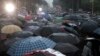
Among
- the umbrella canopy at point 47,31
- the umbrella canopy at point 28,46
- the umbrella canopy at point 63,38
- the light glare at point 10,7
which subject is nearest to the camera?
the umbrella canopy at point 28,46

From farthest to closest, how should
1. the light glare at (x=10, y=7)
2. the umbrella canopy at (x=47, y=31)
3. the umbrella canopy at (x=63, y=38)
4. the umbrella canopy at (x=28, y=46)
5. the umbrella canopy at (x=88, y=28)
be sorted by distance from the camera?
the light glare at (x=10, y=7) < the umbrella canopy at (x=88, y=28) < the umbrella canopy at (x=47, y=31) < the umbrella canopy at (x=63, y=38) < the umbrella canopy at (x=28, y=46)

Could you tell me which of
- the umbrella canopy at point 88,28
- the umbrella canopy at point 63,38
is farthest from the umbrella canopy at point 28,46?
the umbrella canopy at point 88,28

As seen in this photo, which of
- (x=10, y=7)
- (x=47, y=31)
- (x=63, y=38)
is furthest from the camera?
(x=10, y=7)

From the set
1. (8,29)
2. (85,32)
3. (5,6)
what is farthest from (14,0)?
(8,29)

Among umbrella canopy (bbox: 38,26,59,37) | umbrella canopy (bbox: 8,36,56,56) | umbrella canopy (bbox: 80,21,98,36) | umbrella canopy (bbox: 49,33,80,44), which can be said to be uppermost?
umbrella canopy (bbox: 8,36,56,56)

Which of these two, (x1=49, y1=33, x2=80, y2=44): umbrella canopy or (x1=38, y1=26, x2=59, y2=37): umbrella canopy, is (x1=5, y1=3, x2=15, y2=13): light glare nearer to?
(x1=38, y1=26, x2=59, y2=37): umbrella canopy

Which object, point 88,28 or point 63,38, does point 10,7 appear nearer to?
point 88,28

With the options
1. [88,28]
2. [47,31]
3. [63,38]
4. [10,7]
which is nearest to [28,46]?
[63,38]

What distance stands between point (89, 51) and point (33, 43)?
172 centimetres

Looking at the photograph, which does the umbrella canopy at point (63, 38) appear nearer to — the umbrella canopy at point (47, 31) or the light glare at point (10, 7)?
the umbrella canopy at point (47, 31)

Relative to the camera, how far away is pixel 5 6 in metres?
36.9

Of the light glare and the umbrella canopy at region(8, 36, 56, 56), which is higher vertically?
the umbrella canopy at region(8, 36, 56, 56)

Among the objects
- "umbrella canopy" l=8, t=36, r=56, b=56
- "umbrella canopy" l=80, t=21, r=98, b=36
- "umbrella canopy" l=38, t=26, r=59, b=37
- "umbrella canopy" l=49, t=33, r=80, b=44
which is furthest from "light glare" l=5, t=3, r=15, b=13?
"umbrella canopy" l=8, t=36, r=56, b=56

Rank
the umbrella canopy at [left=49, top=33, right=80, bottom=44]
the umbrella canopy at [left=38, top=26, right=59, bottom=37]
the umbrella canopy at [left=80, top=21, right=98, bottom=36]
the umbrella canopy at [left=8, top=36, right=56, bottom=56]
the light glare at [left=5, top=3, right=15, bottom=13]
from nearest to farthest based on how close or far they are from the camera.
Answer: the umbrella canopy at [left=8, top=36, right=56, bottom=56] → the umbrella canopy at [left=49, top=33, right=80, bottom=44] → the umbrella canopy at [left=38, top=26, right=59, bottom=37] → the umbrella canopy at [left=80, top=21, right=98, bottom=36] → the light glare at [left=5, top=3, right=15, bottom=13]
